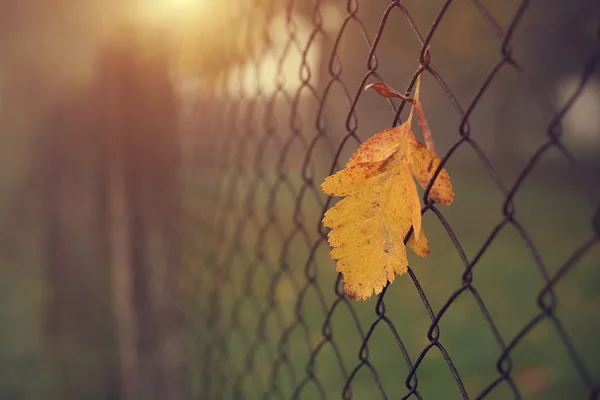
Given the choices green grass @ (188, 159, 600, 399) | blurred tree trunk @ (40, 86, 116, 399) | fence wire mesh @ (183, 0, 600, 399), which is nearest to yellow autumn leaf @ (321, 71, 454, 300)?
fence wire mesh @ (183, 0, 600, 399)

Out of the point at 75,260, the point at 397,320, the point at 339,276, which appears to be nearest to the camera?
the point at 339,276

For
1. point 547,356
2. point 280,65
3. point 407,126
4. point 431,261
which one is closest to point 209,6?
point 280,65

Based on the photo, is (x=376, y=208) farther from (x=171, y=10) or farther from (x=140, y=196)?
(x=171, y=10)

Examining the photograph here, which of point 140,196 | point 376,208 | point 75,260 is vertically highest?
point 140,196

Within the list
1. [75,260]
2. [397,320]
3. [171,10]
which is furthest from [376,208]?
[397,320]

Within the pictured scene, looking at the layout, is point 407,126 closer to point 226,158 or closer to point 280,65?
point 280,65

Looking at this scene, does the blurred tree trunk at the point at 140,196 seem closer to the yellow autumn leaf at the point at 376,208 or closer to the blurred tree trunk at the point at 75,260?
the blurred tree trunk at the point at 75,260

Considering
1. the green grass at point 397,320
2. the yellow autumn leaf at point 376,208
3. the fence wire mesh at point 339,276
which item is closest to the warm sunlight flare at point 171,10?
the fence wire mesh at point 339,276
